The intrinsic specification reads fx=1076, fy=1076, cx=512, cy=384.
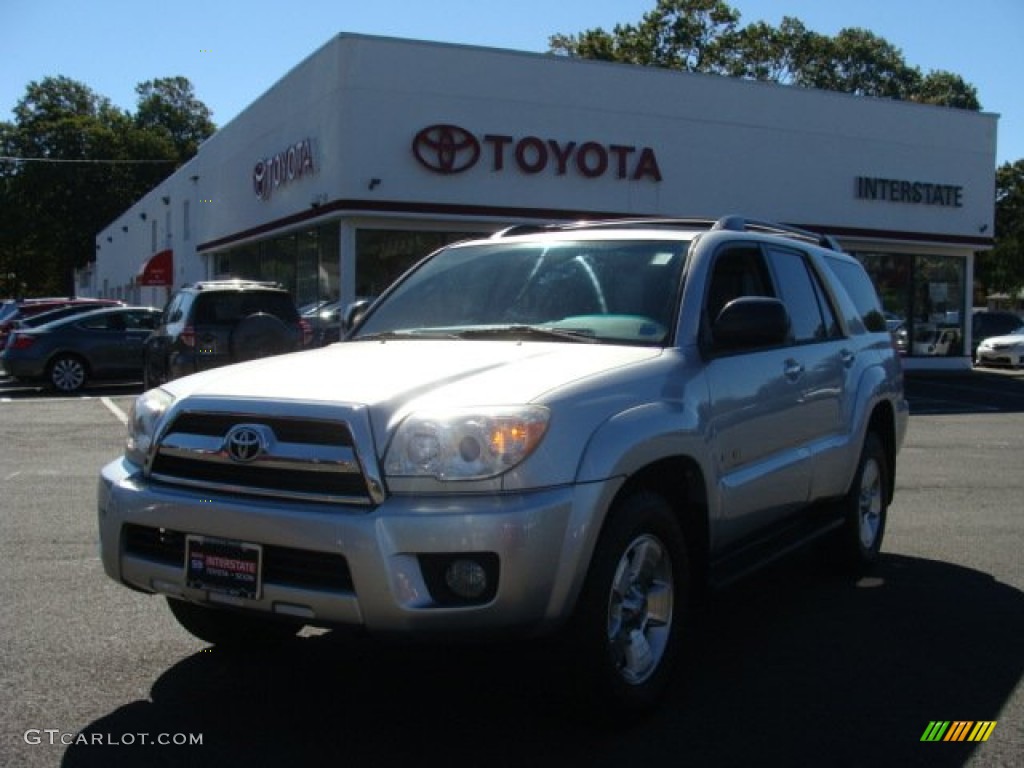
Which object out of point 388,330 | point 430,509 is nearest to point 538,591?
point 430,509

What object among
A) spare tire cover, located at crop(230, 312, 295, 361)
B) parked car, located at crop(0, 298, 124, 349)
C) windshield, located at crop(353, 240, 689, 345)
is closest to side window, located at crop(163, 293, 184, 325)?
spare tire cover, located at crop(230, 312, 295, 361)

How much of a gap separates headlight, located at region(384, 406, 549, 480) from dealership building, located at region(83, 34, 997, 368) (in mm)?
16846

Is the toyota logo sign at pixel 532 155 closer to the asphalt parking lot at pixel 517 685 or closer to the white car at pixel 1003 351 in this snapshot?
the white car at pixel 1003 351

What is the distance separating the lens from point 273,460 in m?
3.57

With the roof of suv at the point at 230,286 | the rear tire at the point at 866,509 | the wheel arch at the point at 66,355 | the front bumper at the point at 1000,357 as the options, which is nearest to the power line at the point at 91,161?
the wheel arch at the point at 66,355

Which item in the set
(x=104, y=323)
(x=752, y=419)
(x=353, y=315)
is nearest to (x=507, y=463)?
(x=752, y=419)

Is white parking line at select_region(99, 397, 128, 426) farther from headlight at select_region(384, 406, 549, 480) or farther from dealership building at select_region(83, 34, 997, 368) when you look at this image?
headlight at select_region(384, 406, 549, 480)

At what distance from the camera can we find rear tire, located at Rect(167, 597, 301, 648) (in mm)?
4457

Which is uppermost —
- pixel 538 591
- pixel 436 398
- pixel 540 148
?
pixel 540 148

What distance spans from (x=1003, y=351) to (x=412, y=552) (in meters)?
28.2

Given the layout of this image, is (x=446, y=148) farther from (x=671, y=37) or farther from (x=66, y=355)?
(x=671, y=37)

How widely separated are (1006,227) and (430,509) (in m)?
54.9

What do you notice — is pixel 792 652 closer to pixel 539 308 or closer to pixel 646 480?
pixel 646 480

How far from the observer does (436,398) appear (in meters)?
3.58
